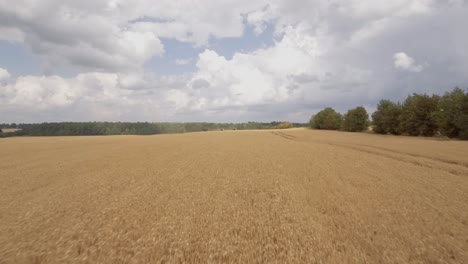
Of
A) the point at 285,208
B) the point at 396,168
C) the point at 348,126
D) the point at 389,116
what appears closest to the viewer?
the point at 285,208

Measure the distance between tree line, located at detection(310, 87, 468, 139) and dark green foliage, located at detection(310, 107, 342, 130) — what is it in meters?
16.8

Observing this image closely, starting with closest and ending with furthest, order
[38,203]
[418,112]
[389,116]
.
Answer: [38,203]
[418,112]
[389,116]

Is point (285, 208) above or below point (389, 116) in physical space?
below

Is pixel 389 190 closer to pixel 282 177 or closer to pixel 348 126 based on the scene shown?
pixel 282 177

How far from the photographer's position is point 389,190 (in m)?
9.41

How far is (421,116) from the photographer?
159 ft

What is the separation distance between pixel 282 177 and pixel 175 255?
24.0 feet

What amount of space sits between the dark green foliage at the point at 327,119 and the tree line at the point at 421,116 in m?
16.8

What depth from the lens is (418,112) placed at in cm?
4859

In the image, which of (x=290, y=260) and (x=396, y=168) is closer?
(x=290, y=260)

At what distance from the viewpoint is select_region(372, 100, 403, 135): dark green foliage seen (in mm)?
55269

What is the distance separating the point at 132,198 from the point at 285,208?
4.50 metres

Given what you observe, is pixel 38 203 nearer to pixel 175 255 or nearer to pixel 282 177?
pixel 175 255

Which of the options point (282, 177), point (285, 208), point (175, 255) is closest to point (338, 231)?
point (285, 208)
